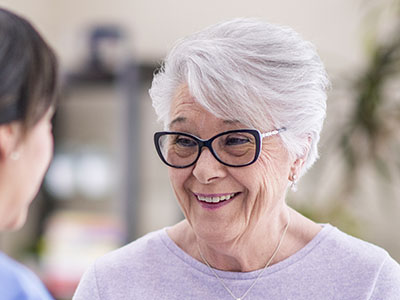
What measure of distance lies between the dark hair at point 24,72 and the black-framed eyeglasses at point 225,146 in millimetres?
419

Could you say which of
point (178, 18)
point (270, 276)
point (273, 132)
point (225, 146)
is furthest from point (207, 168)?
point (178, 18)

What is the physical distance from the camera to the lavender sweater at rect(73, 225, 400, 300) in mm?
1477

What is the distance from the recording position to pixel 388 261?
59.7 inches

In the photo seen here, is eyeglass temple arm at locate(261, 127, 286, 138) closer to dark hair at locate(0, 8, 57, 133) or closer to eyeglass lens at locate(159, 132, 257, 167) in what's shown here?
eyeglass lens at locate(159, 132, 257, 167)

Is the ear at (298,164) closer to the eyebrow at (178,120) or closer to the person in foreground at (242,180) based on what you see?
the person in foreground at (242,180)

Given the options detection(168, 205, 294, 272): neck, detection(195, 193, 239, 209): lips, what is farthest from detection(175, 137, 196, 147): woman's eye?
detection(168, 205, 294, 272): neck

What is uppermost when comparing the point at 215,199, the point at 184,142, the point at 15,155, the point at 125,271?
the point at 15,155

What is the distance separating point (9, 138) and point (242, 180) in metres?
0.58

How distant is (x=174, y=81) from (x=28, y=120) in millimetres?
503

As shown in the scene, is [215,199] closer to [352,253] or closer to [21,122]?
[352,253]

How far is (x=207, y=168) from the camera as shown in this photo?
1405mm

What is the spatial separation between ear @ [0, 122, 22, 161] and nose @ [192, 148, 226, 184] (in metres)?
0.47

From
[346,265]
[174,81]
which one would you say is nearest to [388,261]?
[346,265]

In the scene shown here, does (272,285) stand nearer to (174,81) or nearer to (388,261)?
(388,261)
